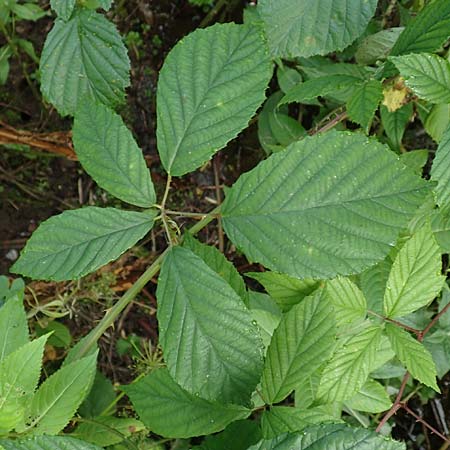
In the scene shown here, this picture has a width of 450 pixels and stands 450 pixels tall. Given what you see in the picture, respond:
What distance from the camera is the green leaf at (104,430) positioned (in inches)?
58.8

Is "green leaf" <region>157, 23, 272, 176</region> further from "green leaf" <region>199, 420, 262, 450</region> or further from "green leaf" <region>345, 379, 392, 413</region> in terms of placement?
"green leaf" <region>345, 379, 392, 413</region>

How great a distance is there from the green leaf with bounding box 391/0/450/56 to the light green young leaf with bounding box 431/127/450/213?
17cm

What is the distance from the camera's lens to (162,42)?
7.52ft

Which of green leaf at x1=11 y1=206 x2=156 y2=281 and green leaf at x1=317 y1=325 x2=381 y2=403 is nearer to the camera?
green leaf at x1=11 y1=206 x2=156 y2=281

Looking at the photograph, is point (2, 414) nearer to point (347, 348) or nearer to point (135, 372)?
point (347, 348)

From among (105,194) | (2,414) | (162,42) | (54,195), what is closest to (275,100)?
(162,42)

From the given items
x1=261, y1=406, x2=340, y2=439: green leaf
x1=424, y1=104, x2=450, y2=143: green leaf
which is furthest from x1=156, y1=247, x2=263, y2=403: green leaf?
x1=424, y1=104, x2=450, y2=143: green leaf

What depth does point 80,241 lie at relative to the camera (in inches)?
44.6

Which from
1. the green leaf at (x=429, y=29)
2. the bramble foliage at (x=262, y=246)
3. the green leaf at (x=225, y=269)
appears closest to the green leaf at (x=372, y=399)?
the bramble foliage at (x=262, y=246)

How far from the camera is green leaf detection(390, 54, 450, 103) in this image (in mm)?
1140

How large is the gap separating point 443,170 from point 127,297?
678mm

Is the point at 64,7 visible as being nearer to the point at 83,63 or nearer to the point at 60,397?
the point at 83,63

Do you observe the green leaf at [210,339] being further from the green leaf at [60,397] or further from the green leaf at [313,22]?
the green leaf at [313,22]

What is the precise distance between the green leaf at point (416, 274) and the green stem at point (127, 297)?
388mm
